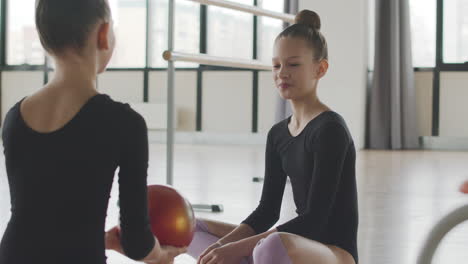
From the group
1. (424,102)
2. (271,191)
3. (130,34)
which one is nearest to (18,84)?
(130,34)

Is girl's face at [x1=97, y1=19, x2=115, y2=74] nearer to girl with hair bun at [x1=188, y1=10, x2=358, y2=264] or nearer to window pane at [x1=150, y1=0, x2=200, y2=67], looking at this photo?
girl with hair bun at [x1=188, y1=10, x2=358, y2=264]

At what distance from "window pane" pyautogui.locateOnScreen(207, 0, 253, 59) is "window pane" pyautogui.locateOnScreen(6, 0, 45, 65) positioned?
7.17 ft

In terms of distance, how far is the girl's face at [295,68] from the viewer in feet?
4.52

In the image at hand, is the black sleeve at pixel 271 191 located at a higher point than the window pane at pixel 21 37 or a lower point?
lower

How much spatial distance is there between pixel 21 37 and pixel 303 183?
7.21 meters

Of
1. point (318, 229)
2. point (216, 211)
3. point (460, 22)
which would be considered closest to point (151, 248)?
point (318, 229)

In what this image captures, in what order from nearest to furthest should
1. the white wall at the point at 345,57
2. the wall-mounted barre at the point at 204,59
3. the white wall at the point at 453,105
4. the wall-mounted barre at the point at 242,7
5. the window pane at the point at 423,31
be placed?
1. the wall-mounted barre at the point at 204,59
2. the wall-mounted barre at the point at 242,7
3. the white wall at the point at 345,57
4. the white wall at the point at 453,105
5. the window pane at the point at 423,31

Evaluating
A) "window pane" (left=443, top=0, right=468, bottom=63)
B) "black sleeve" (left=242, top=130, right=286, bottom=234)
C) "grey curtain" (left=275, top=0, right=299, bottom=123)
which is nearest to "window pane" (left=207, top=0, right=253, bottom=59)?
"grey curtain" (left=275, top=0, right=299, bottom=123)

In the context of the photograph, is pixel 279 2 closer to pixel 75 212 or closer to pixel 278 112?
pixel 278 112

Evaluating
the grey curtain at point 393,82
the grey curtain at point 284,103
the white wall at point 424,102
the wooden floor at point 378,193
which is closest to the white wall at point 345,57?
the grey curtain at point 284,103

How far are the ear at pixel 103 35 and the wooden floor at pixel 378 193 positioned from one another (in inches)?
22.6

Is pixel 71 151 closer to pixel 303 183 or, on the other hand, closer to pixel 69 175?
pixel 69 175

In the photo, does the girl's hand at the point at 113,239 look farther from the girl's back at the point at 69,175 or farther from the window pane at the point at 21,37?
the window pane at the point at 21,37

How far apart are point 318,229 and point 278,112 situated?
5.35 metres
